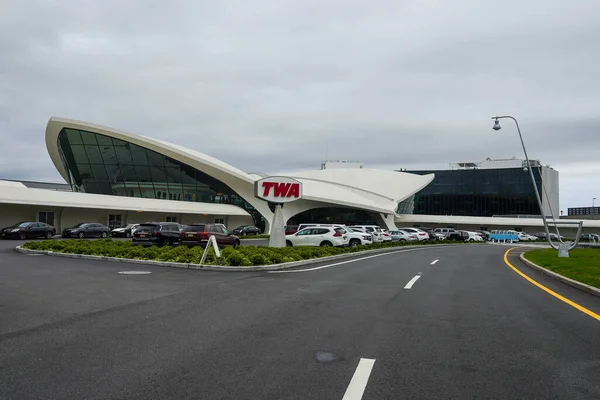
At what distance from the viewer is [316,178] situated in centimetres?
8412

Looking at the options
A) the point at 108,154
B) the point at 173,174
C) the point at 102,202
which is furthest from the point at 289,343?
the point at 173,174

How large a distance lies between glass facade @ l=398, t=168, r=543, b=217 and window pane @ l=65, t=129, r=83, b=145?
66.6 meters

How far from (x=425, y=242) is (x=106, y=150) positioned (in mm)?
34314

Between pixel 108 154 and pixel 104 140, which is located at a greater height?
pixel 104 140

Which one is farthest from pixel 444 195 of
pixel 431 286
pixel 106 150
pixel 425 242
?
pixel 431 286

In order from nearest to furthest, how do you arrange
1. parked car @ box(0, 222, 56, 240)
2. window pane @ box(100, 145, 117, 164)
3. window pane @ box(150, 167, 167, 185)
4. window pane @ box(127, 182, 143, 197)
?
1. parked car @ box(0, 222, 56, 240)
2. window pane @ box(100, 145, 117, 164)
3. window pane @ box(127, 182, 143, 197)
4. window pane @ box(150, 167, 167, 185)

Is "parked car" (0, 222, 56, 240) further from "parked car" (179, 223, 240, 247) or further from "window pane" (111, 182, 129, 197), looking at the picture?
"window pane" (111, 182, 129, 197)

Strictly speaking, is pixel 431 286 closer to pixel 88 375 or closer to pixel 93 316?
pixel 93 316

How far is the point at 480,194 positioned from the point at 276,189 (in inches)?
3329

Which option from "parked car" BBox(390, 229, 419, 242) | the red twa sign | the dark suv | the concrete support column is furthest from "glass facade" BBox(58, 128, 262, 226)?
the concrete support column

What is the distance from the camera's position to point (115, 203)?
137 ft

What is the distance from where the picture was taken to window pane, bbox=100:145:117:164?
157ft

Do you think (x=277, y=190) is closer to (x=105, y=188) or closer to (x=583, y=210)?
(x=105, y=188)

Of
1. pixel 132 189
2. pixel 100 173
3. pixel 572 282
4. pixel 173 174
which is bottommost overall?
pixel 572 282
